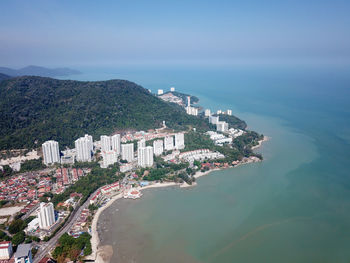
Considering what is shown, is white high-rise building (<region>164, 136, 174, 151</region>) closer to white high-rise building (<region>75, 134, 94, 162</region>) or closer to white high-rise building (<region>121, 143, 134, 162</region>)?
white high-rise building (<region>121, 143, 134, 162</region>)

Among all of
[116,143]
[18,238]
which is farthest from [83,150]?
[18,238]

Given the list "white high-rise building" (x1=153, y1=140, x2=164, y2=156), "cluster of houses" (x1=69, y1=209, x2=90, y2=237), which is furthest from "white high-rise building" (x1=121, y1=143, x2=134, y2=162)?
"cluster of houses" (x1=69, y1=209, x2=90, y2=237)

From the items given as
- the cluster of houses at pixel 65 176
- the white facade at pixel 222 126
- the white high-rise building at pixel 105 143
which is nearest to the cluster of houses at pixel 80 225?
the cluster of houses at pixel 65 176

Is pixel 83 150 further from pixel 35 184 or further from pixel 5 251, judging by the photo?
pixel 5 251

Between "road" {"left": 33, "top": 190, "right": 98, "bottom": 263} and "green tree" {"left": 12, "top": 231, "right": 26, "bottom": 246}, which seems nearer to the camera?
"road" {"left": 33, "top": 190, "right": 98, "bottom": 263}

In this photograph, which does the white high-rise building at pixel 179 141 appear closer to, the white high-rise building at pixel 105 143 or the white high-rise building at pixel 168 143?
the white high-rise building at pixel 168 143

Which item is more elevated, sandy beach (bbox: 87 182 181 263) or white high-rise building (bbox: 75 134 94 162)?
white high-rise building (bbox: 75 134 94 162)

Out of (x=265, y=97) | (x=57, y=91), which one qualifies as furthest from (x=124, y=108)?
(x=265, y=97)
